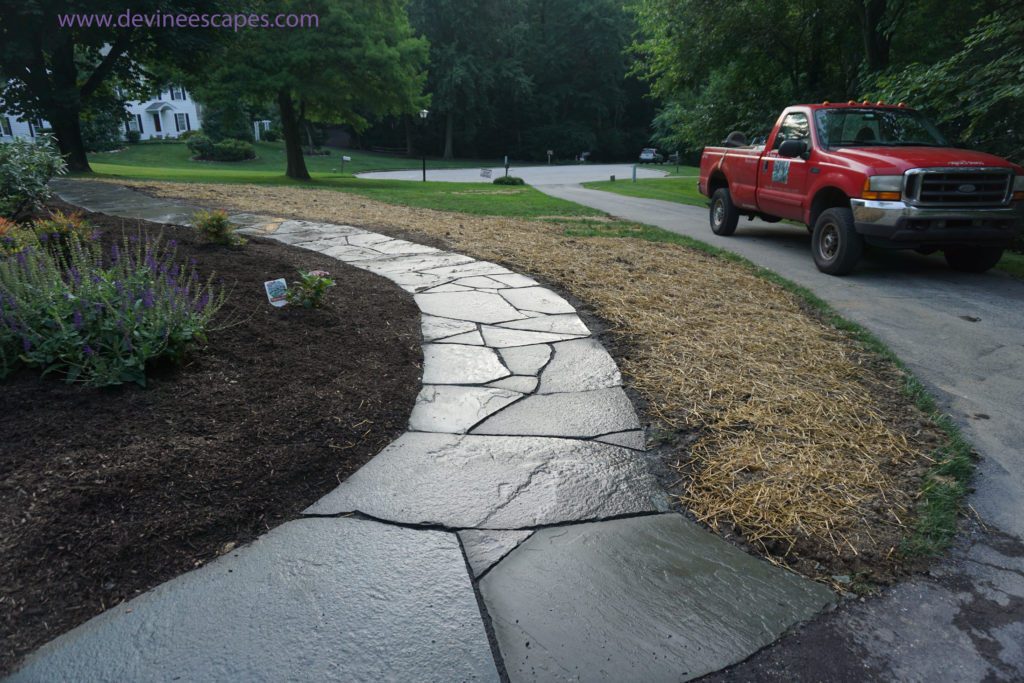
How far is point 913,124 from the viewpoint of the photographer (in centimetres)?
798

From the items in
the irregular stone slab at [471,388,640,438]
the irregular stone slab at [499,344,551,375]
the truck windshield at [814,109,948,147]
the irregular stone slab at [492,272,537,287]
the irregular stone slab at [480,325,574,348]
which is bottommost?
the irregular stone slab at [471,388,640,438]

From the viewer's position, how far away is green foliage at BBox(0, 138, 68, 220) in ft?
21.1

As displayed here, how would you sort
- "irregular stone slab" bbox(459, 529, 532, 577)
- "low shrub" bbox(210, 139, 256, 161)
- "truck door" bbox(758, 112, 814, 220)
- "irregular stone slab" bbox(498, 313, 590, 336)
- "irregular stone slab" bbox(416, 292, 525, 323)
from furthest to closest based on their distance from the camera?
"low shrub" bbox(210, 139, 256, 161) → "truck door" bbox(758, 112, 814, 220) → "irregular stone slab" bbox(416, 292, 525, 323) → "irregular stone slab" bbox(498, 313, 590, 336) → "irregular stone slab" bbox(459, 529, 532, 577)

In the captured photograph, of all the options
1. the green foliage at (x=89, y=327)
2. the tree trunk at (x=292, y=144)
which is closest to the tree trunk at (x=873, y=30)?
the green foliage at (x=89, y=327)

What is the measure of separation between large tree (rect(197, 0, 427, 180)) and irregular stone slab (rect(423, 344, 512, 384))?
783 inches

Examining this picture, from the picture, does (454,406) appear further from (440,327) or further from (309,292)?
(309,292)

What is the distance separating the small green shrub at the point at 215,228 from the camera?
6.03 m

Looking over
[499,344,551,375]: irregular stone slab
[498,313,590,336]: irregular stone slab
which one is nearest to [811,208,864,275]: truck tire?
[498,313,590,336]: irregular stone slab

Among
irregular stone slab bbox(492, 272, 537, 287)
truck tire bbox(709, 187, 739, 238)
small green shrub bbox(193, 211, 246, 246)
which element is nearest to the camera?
small green shrub bbox(193, 211, 246, 246)

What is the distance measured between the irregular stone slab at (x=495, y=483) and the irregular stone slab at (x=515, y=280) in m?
3.24

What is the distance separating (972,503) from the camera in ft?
8.82

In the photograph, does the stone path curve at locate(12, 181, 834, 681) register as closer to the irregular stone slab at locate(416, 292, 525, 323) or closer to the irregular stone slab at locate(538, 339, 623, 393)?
the irregular stone slab at locate(538, 339, 623, 393)

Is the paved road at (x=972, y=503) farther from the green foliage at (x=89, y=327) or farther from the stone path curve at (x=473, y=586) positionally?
the green foliage at (x=89, y=327)

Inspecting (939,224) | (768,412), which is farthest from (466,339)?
(939,224)
